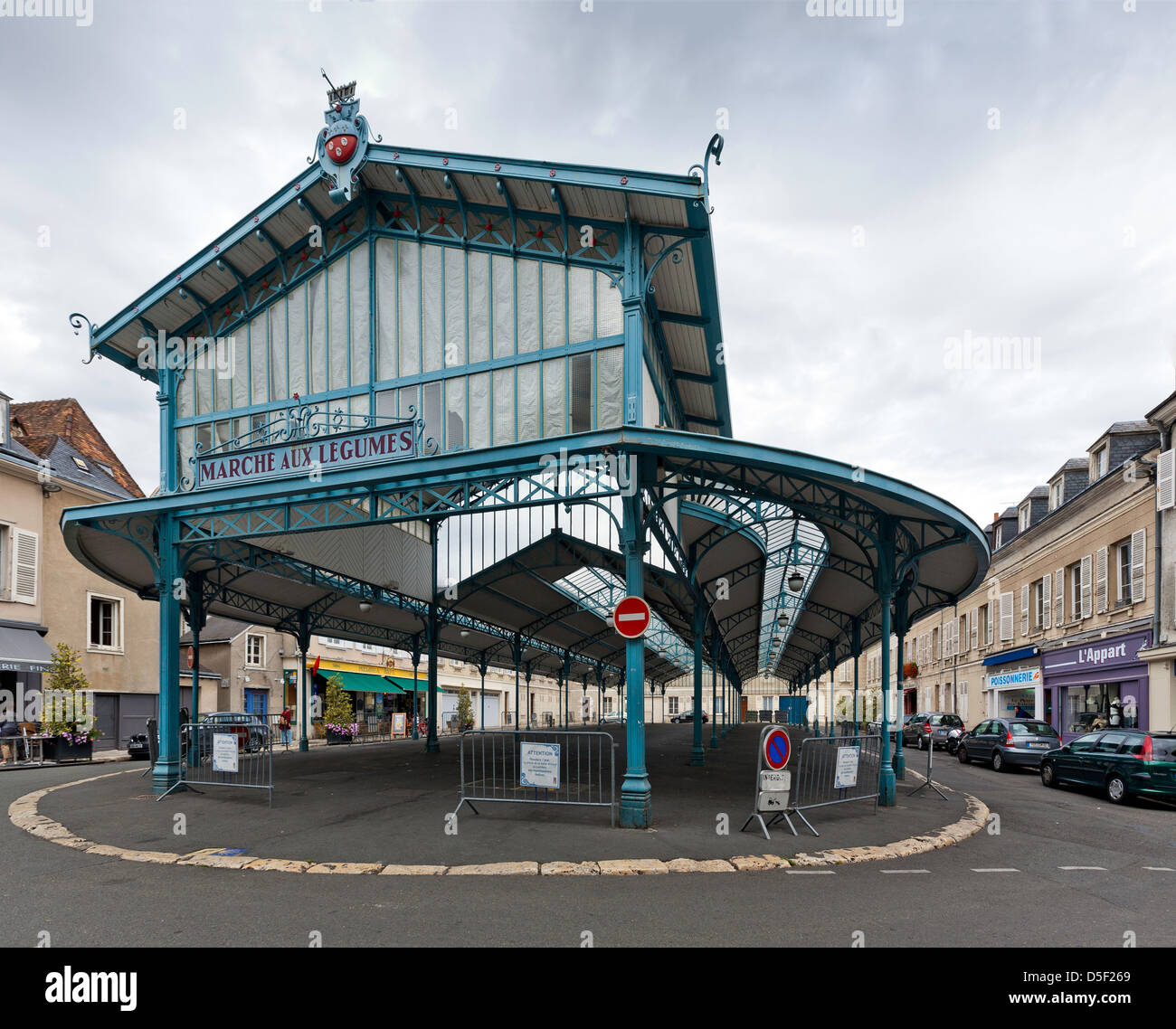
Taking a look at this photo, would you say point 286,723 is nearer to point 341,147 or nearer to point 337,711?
point 337,711

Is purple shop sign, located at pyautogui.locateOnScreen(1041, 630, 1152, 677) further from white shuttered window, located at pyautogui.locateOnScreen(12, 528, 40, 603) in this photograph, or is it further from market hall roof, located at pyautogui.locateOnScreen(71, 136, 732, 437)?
white shuttered window, located at pyautogui.locateOnScreen(12, 528, 40, 603)

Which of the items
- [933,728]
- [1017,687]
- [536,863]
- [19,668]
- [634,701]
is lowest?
[933,728]

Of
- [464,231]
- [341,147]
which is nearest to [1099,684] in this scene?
[464,231]

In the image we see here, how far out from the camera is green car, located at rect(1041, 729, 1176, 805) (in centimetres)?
1495

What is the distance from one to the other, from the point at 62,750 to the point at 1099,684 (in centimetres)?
Answer: 3139

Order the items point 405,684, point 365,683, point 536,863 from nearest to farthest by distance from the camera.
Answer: point 536,863 < point 365,683 < point 405,684

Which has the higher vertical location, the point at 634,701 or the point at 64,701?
the point at 634,701

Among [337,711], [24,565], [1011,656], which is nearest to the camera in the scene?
[24,565]

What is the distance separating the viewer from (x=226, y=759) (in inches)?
508

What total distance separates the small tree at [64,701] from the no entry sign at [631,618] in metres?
21.2

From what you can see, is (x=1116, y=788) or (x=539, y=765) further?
(x=1116, y=788)

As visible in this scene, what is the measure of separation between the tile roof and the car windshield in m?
32.2

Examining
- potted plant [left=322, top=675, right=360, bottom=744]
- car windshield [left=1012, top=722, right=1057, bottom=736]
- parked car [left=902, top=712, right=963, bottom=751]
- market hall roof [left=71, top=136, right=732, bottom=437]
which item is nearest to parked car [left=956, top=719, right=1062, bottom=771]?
car windshield [left=1012, top=722, right=1057, bottom=736]
